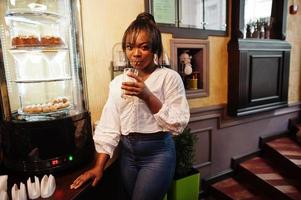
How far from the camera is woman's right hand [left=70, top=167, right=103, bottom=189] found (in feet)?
3.05

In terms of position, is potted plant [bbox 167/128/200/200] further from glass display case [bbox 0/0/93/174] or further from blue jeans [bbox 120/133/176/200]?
glass display case [bbox 0/0/93/174]

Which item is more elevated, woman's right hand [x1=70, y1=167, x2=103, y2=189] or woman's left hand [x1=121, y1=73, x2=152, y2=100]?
woman's left hand [x1=121, y1=73, x2=152, y2=100]

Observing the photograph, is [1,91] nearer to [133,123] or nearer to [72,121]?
[72,121]

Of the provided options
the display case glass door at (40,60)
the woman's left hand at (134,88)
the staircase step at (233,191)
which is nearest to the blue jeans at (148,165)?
the woman's left hand at (134,88)

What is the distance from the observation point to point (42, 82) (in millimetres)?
1248

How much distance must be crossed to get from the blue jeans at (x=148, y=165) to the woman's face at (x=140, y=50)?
0.34 meters

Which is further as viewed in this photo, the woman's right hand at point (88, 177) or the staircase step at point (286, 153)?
the staircase step at point (286, 153)

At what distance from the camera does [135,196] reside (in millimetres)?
1004

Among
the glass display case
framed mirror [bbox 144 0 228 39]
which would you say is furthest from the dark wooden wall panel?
the glass display case

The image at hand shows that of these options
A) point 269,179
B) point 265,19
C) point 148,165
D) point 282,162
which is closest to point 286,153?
point 282,162

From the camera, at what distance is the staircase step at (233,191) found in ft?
6.73

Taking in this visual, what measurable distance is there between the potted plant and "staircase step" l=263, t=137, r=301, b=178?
1134mm

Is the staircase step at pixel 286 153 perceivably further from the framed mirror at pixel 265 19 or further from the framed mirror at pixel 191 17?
the framed mirror at pixel 191 17

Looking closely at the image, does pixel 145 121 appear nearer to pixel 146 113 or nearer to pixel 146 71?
→ pixel 146 113
